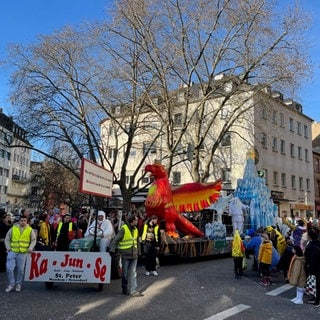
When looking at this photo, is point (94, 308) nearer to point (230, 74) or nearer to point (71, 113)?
point (71, 113)

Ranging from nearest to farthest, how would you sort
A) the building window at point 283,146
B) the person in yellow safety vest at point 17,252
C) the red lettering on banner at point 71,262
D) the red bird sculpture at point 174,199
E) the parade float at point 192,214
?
the red lettering on banner at point 71,262
the person in yellow safety vest at point 17,252
the parade float at point 192,214
the red bird sculpture at point 174,199
the building window at point 283,146

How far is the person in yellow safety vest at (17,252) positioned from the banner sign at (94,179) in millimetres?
1780

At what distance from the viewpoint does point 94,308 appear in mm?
7359

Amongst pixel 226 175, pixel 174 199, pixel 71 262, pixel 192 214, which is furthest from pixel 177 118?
pixel 71 262

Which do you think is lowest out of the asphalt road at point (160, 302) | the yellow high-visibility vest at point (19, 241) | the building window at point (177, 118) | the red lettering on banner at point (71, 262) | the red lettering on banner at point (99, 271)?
the asphalt road at point (160, 302)

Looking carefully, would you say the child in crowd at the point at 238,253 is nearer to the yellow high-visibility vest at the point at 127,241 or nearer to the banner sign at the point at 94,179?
the yellow high-visibility vest at the point at 127,241

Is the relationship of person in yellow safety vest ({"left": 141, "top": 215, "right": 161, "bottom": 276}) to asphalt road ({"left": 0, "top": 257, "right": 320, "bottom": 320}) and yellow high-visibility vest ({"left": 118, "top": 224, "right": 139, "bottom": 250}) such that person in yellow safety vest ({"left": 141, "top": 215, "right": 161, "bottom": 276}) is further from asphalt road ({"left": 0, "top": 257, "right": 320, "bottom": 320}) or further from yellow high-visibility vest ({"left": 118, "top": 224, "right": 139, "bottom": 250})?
yellow high-visibility vest ({"left": 118, "top": 224, "right": 139, "bottom": 250})

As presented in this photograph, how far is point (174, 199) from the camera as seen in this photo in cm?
1661

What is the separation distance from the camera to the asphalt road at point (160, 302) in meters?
7.04

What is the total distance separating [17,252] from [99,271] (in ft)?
6.26

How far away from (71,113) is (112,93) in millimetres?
2687

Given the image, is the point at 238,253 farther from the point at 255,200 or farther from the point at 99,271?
the point at 255,200

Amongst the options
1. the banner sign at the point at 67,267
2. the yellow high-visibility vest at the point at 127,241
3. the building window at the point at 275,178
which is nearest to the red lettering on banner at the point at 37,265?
the banner sign at the point at 67,267

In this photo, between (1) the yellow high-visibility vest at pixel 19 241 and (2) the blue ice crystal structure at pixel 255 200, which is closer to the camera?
(1) the yellow high-visibility vest at pixel 19 241
